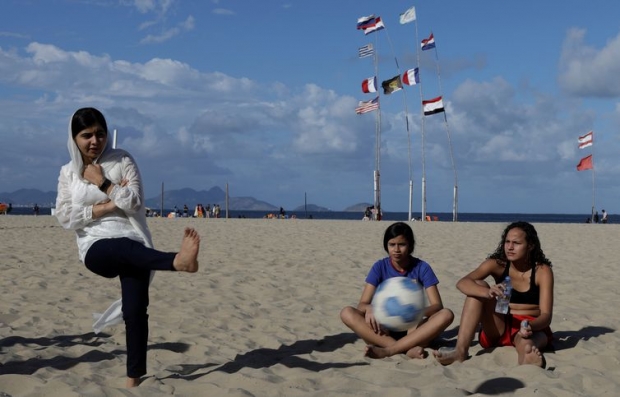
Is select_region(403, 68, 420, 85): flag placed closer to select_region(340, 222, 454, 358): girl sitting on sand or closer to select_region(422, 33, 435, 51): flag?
select_region(422, 33, 435, 51): flag

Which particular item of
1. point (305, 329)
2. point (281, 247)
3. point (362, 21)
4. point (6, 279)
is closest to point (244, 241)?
point (281, 247)

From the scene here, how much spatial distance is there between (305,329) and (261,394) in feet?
7.95

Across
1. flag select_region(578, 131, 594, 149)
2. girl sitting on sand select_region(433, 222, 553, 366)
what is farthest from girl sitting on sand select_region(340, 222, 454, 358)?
flag select_region(578, 131, 594, 149)

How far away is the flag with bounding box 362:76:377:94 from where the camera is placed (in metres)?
40.5

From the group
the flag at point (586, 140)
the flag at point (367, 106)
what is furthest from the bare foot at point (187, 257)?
the flag at point (586, 140)

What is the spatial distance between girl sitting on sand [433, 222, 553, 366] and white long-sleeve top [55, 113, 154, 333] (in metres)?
2.32

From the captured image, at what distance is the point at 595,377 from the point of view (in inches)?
174

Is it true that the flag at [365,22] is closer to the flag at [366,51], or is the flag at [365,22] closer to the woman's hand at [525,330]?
the flag at [366,51]

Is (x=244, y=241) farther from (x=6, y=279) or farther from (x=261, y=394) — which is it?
(x=261, y=394)

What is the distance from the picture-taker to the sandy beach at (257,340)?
4.24 m

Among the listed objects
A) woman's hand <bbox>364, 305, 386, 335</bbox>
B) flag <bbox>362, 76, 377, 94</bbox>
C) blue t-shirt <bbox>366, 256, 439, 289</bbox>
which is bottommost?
woman's hand <bbox>364, 305, 386, 335</bbox>

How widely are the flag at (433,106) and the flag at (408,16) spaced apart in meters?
5.37

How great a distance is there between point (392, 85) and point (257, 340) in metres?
35.1

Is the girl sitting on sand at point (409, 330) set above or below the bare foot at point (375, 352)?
above
